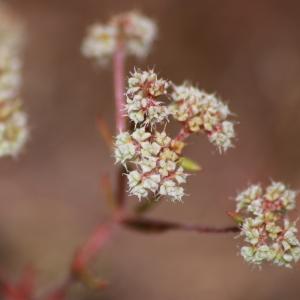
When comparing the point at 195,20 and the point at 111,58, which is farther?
the point at 195,20

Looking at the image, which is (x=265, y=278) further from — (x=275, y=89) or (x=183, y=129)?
(x=183, y=129)

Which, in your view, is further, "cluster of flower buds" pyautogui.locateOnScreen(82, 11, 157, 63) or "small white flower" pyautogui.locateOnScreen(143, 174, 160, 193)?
"cluster of flower buds" pyautogui.locateOnScreen(82, 11, 157, 63)

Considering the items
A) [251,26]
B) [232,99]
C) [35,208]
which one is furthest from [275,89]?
[35,208]

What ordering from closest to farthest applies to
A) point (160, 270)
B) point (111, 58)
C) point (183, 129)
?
point (183, 129) < point (111, 58) < point (160, 270)

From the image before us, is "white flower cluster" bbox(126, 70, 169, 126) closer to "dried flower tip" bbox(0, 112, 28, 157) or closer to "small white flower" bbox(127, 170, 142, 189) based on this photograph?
"small white flower" bbox(127, 170, 142, 189)

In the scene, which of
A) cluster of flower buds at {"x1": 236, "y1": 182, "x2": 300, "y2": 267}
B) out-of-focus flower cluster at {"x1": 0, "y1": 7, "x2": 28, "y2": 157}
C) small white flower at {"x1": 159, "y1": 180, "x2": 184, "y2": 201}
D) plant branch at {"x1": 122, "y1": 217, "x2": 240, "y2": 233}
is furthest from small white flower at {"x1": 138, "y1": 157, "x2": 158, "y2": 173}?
out-of-focus flower cluster at {"x1": 0, "y1": 7, "x2": 28, "y2": 157}

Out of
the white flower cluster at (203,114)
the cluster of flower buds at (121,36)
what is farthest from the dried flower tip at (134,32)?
the white flower cluster at (203,114)

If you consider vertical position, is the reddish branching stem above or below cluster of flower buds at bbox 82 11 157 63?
below

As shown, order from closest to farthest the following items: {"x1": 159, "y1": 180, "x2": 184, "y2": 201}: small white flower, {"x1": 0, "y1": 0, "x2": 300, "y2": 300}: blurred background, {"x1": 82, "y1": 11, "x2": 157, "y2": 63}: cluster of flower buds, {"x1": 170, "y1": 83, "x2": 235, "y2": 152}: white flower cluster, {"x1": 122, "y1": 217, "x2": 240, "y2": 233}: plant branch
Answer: {"x1": 159, "y1": 180, "x2": 184, "y2": 201}: small white flower, {"x1": 170, "y1": 83, "x2": 235, "y2": 152}: white flower cluster, {"x1": 122, "y1": 217, "x2": 240, "y2": 233}: plant branch, {"x1": 82, "y1": 11, "x2": 157, "y2": 63}: cluster of flower buds, {"x1": 0, "y1": 0, "x2": 300, "y2": 300}: blurred background
